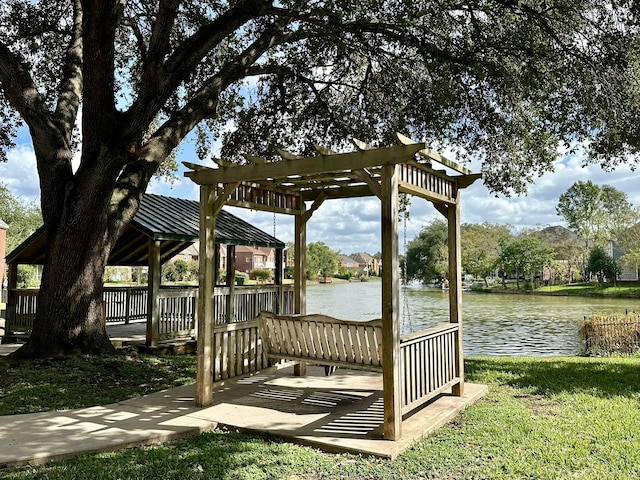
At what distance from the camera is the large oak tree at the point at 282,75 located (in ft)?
26.6

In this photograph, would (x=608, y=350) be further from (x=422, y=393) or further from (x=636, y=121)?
(x=422, y=393)

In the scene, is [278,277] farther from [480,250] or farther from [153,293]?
[480,250]

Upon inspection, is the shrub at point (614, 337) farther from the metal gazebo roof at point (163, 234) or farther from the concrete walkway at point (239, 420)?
the metal gazebo roof at point (163, 234)

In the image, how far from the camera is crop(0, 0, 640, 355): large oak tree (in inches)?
319

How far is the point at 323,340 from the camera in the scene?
596 cm

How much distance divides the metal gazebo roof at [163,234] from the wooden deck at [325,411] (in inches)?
148

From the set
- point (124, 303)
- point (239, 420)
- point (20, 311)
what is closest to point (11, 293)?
point (20, 311)

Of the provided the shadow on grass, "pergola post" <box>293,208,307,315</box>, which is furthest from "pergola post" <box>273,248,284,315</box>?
the shadow on grass

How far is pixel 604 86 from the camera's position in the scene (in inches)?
345

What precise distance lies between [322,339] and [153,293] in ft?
15.1

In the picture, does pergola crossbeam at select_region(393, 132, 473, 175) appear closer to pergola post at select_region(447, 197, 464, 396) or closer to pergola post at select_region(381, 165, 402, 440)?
pergola post at select_region(381, 165, 402, 440)

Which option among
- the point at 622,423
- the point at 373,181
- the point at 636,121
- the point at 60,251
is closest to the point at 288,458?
the point at 373,181

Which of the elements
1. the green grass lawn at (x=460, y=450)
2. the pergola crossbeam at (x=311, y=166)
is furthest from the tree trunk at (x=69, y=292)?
the pergola crossbeam at (x=311, y=166)

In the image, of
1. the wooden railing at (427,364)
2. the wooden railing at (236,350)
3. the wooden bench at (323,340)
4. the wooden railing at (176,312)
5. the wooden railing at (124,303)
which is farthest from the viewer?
the wooden railing at (124,303)
